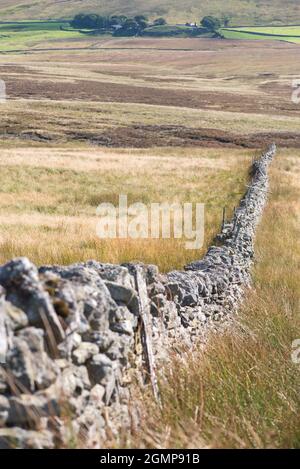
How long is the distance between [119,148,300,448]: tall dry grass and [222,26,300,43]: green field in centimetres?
16773

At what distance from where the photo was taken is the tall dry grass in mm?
3752

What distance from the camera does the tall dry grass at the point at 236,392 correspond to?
3752mm

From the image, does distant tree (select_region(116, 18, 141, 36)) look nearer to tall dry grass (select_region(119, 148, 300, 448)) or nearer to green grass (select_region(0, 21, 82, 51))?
green grass (select_region(0, 21, 82, 51))

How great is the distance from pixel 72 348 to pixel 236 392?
1.42m

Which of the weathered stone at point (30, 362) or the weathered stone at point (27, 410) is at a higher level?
the weathered stone at point (30, 362)

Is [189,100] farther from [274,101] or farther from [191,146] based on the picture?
[191,146]

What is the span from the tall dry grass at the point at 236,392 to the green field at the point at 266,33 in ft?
550

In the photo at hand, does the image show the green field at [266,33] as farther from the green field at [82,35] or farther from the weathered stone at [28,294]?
the weathered stone at [28,294]

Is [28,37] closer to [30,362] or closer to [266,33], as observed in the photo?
[266,33]

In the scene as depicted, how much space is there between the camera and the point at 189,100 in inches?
2975

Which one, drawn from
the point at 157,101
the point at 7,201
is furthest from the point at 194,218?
the point at 157,101

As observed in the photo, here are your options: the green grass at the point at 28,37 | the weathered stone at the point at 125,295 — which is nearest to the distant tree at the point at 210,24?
the green grass at the point at 28,37

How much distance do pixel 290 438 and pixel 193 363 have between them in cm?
129

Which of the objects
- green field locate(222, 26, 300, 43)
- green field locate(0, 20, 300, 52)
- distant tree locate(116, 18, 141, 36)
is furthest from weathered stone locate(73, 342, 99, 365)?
distant tree locate(116, 18, 141, 36)
